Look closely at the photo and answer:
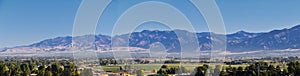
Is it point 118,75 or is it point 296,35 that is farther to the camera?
point 296,35

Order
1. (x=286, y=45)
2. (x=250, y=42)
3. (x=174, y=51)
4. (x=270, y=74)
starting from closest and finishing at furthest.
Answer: (x=270, y=74) → (x=174, y=51) → (x=286, y=45) → (x=250, y=42)

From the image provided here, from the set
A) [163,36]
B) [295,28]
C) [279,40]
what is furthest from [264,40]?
[163,36]

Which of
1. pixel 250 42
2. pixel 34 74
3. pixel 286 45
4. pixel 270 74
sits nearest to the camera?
pixel 270 74

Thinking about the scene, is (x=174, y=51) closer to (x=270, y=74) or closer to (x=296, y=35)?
(x=296, y=35)

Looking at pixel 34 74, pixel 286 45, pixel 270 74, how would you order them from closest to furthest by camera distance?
pixel 270 74 < pixel 34 74 < pixel 286 45

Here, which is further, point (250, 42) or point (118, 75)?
point (250, 42)

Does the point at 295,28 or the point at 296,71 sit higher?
the point at 295,28

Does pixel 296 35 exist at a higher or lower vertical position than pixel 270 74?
higher

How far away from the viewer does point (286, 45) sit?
173 metres

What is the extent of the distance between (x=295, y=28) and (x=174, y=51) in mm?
88963

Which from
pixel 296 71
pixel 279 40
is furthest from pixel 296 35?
pixel 296 71

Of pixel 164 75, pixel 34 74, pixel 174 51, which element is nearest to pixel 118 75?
pixel 164 75

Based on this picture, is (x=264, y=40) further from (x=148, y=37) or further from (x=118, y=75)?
(x=118, y=75)

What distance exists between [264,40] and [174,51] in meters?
69.0
